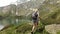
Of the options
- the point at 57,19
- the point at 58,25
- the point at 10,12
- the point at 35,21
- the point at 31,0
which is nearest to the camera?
the point at 35,21

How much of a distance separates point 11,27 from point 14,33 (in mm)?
1787

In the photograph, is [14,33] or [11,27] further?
[11,27]

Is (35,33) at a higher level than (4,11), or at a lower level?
higher

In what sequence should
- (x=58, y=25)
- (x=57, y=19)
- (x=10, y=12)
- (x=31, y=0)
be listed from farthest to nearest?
(x=31, y=0)
(x=10, y=12)
(x=57, y=19)
(x=58, y=25)

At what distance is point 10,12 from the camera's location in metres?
50.5

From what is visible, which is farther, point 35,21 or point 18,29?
point 18,29

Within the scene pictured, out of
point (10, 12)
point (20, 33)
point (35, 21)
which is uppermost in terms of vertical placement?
point (35, 21)

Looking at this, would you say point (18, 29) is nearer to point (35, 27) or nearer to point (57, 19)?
point (35, 27)

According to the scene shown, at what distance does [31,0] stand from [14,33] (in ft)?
176

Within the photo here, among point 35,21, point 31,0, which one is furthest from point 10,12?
point 35,21

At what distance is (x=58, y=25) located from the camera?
16.5 m

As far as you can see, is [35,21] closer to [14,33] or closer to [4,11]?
[14,33]

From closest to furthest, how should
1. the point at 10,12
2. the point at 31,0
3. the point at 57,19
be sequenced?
1. the point at 57,19
2. the point at 10,12
3. the point at 31,0

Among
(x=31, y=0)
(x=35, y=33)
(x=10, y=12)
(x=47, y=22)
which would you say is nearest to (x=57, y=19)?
Answer: (x=47, y=22)
